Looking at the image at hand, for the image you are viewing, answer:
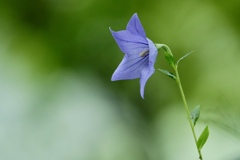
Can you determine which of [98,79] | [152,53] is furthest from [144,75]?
[98,79]

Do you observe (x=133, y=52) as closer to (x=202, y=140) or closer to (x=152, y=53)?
(x=152, y=53)

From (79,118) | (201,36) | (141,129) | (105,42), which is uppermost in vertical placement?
(105,42)

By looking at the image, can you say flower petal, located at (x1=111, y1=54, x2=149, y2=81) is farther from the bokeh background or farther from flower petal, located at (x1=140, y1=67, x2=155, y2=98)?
the bokeh background

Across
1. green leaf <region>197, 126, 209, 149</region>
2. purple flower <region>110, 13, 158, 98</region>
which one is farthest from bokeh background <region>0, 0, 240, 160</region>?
green leaf <region>197, 126, 209, 149</region>

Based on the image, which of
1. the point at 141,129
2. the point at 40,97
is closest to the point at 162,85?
the point at 141,129

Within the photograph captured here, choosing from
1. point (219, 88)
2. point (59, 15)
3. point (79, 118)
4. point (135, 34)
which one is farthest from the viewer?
point (59, 15)

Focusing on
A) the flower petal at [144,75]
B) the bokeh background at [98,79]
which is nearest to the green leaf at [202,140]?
the flower petal at [144,75]

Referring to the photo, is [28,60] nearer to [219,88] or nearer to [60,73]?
[60,73]
